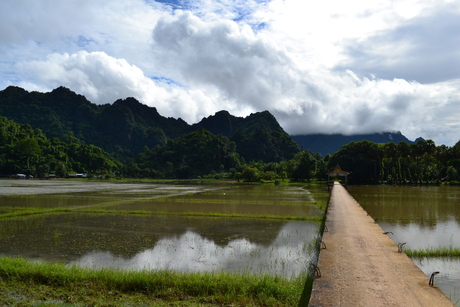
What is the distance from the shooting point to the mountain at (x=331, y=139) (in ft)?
611

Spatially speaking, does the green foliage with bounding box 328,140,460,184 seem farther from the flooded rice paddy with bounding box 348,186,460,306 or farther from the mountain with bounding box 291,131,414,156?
the mountain with bounding box 291,131,414,156

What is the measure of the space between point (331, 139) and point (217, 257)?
645 ft

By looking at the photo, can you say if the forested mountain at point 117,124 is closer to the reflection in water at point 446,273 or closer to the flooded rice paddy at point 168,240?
the flooded rice paddy at point 168,240

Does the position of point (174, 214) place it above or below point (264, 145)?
below

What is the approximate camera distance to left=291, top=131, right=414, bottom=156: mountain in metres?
186

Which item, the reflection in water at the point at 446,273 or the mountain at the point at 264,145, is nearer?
the reflection in water at the point at 446,273

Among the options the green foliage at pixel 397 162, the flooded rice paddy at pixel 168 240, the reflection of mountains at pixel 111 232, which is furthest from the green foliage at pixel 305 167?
the reflection of mountains at pixel 111 232

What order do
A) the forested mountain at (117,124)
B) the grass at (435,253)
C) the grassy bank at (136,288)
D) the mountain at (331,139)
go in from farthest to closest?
the mountain at (331,139) → the forested mountain at (117,124) → the grass at (435,253) → the grassy bank at (136,288)

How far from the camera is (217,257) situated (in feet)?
25.4

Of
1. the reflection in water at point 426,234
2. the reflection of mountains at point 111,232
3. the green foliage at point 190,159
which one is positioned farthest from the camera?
the green foliage at point 190,159

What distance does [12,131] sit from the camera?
249 feet

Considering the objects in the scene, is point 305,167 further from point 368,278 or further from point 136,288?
point 136,288

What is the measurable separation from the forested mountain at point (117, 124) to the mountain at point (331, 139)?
53.6 m

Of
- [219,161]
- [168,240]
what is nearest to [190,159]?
[219,161]
